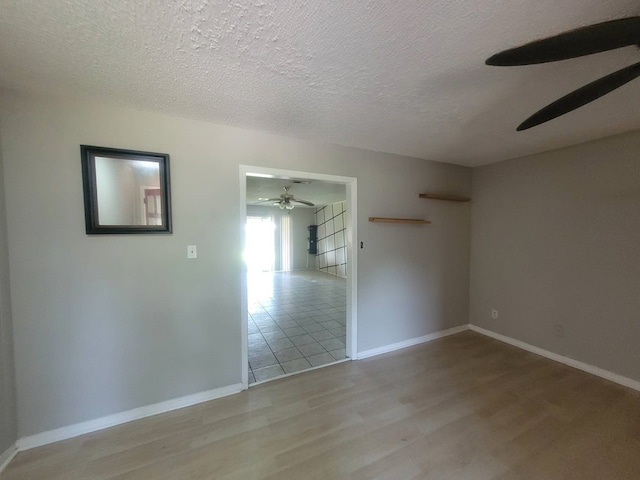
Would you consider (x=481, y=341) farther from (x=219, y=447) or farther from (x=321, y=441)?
(x=219, y=447)

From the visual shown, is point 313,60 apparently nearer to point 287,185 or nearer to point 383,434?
point 383,434

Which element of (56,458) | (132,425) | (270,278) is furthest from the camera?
(270,278)

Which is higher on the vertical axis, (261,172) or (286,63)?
(286,63)

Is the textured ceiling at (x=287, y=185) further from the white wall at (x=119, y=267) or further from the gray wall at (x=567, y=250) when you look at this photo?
the gray wall at (x=567, y=250)

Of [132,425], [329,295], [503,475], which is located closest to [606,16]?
[503,475]

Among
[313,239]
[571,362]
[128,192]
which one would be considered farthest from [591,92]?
[313,239]

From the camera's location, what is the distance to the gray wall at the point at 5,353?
55.7 inches

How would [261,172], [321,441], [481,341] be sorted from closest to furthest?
[321,441] → [261,172] → [481,341]

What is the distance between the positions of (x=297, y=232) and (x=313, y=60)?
7519 millimetres

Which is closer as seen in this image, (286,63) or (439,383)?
(286,63)

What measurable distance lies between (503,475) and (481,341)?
193 centimetres

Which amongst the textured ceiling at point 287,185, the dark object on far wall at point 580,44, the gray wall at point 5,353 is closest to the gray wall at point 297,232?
the textured ceiling at point 287,185

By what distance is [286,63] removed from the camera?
122 centimetres

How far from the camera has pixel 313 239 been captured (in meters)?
8.73
